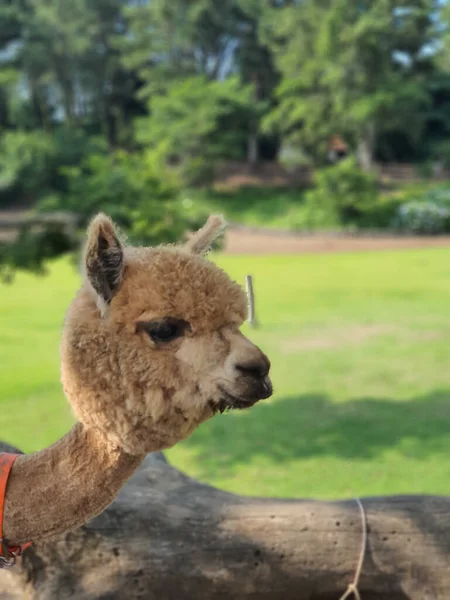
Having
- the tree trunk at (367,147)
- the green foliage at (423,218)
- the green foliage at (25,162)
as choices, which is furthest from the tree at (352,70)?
the green foliage at (25,162)

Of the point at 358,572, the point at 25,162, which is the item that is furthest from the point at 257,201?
the point at 358,572

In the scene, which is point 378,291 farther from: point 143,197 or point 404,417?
point 143,197

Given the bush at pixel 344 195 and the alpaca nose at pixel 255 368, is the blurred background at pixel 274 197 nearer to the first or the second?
the bush at pixel 344 195

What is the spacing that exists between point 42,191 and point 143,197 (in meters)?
18.5

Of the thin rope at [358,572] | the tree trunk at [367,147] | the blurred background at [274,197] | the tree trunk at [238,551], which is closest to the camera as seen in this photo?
the tree trunk at [238,551]

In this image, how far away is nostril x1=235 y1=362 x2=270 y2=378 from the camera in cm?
108

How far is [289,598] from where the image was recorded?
80.4 inches

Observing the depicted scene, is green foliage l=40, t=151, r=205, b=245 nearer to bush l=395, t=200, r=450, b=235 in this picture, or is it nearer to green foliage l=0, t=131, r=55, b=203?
bush l=395, t=200, r=450, b=235

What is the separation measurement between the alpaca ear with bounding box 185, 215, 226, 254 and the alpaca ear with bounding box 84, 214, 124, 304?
0.19 meters

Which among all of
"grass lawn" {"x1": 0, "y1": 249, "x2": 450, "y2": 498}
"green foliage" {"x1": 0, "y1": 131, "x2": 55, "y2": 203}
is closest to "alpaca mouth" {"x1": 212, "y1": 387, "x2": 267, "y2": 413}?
"grass lawn" {"x1": 0, "y1": 249, "x2": 450, "y2": 498}

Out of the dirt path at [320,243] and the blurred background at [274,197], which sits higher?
the blurred background at [274,197]

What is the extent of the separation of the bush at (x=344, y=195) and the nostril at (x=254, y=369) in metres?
18.9

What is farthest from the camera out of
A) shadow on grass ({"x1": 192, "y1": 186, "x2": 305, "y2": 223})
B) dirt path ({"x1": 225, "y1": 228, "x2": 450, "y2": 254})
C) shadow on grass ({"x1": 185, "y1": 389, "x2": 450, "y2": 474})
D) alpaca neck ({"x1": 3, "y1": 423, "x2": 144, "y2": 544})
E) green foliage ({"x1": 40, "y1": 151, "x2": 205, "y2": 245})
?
shadow on grass ({"x1": 192, "y1": 186, "x2": 305, "y2": 223})

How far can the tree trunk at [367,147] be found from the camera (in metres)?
24.2
